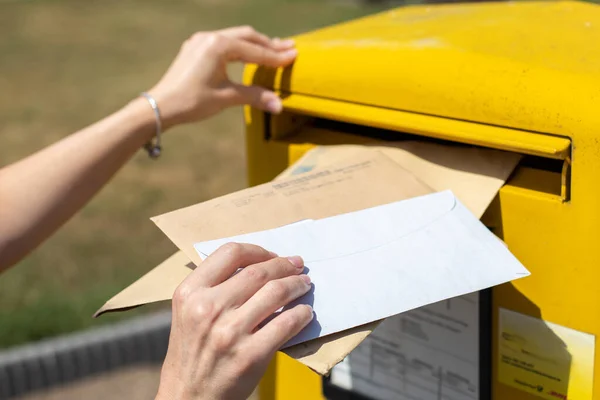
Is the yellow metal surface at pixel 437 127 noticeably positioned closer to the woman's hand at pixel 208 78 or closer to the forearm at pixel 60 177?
the woman's hand at pixel 208 78

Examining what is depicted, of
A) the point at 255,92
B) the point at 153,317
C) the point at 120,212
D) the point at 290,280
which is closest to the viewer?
the point at 290,280

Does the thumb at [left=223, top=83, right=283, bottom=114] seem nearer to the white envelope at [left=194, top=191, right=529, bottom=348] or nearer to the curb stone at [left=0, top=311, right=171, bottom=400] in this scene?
the white envelope at [left=194, top=191, right=529, bottom=348]

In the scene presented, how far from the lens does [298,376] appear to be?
156 centimetres

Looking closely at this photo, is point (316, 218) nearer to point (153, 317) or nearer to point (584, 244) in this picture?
point (584, 244)

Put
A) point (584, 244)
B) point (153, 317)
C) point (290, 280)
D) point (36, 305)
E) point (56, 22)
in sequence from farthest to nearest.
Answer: point (56, 22)
point (36, 305)
point (153, 317)
point (584, 244)
point (290, 280)

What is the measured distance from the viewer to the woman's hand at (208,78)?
4.89 ft

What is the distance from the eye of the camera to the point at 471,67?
121 cm

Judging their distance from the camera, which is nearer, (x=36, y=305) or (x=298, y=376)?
(x=298, y=376)

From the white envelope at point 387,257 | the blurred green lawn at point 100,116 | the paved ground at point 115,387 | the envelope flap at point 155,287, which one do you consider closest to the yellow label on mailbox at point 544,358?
the white envelope at point 387,257

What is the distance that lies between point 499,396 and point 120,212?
11.4 ft

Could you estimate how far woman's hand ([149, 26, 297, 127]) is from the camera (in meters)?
1.49

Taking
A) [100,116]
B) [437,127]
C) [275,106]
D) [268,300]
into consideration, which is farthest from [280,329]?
[100,116]

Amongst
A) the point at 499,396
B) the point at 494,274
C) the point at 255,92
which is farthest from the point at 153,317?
the point at 494,274

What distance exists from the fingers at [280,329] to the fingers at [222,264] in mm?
91
